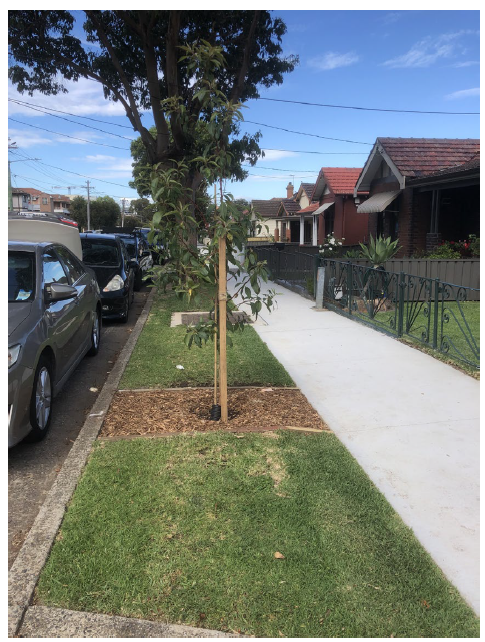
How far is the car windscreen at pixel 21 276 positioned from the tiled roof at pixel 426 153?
12643 millimetres

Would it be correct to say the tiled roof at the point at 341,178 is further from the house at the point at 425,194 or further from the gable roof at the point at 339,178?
the house at the point at 425,194

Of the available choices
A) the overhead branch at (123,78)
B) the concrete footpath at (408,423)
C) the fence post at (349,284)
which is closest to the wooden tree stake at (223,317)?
the concrete footpath at (408,423)

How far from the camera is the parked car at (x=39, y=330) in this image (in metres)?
4.03

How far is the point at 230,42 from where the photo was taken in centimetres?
1488

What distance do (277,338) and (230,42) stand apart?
10256mm

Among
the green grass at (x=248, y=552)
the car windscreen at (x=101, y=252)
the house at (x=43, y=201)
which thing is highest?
the house at (x=43, y=201)

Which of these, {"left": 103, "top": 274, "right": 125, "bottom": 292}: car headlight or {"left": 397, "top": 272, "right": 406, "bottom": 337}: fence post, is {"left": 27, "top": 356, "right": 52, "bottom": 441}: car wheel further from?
{"left": 103, "top": 274, "right": 125, "bottom": 292}: car headlight

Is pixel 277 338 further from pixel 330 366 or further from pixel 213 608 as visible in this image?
pixel 213 608

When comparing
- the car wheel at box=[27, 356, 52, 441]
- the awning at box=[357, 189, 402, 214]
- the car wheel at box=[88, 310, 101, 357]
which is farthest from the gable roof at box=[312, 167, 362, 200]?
the car wheel at box=[27, 356, 52, 441]

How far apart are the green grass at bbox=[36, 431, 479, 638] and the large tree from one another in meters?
11.0

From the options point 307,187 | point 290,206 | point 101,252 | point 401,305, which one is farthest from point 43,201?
point 401,305

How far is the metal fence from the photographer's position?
781cm

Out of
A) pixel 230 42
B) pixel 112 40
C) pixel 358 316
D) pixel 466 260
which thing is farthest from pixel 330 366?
pixel 112 40

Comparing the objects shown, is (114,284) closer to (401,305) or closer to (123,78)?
(401,305)
